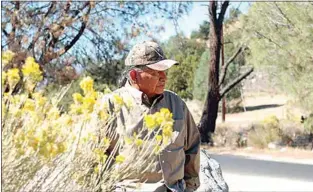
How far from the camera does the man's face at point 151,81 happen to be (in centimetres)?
277

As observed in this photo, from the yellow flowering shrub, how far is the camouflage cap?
30cm

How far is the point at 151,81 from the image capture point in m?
2.78

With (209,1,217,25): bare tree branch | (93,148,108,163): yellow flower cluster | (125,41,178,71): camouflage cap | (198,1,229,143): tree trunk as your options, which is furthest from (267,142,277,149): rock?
(93,148,108,163): yellow flower cluster

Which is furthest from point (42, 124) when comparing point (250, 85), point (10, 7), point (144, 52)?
point (250, 85)

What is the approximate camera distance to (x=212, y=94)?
18469mm

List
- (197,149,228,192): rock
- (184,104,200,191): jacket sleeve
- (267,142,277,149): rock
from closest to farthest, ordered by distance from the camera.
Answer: (184,104,200,191): jacket sleeve → (197,149,228,192): rock → (267,142,277,149): rock

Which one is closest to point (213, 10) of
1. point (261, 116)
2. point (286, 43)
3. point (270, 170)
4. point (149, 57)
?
point (286, 43)

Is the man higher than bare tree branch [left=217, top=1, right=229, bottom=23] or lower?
lower

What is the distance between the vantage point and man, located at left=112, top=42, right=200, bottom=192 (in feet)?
8.66

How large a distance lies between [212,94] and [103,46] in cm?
508

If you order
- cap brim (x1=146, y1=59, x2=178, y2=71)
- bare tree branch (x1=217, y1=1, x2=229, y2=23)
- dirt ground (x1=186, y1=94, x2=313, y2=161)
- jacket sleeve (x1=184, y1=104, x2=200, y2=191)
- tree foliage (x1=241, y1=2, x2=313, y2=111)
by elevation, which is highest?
bare tree branch (x1=217, y1=1, x2=229, y2=23)

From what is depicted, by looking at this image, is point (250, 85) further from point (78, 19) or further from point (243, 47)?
point (78, 19)

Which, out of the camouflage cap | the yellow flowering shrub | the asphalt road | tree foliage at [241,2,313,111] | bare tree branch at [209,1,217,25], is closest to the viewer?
the yellow flowering shrub

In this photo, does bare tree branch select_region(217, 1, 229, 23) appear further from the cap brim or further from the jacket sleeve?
the cap brim
